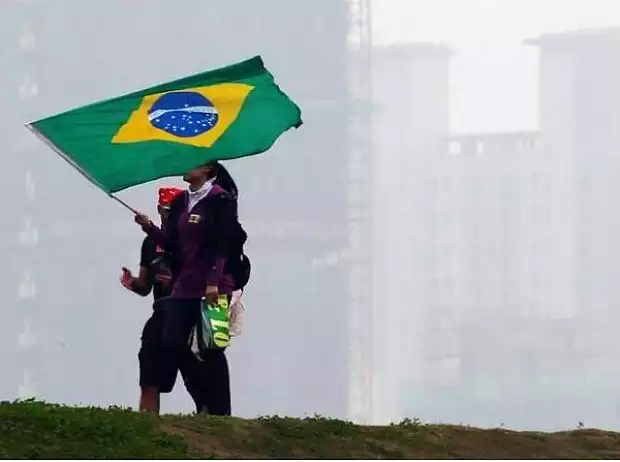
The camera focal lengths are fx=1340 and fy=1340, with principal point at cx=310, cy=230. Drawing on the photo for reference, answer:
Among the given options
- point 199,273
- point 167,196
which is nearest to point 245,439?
point 199,273

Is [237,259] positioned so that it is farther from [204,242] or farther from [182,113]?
[182,113]

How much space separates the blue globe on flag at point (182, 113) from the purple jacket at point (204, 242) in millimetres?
479

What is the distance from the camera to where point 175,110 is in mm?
6266

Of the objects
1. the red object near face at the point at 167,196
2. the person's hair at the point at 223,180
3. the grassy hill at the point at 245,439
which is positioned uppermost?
the person's hair at the point at 223,180

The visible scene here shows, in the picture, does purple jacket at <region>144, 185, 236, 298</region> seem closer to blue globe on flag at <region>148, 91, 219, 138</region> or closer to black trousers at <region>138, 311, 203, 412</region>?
black trousers at <region>138, 311, 203, 412</region>

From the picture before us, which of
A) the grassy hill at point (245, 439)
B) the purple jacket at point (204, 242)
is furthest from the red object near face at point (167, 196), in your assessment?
the grassy hill at point (245, 439)

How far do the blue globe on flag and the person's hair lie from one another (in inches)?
8.9

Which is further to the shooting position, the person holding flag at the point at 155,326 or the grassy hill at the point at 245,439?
the person holding flag at the point at 155,326

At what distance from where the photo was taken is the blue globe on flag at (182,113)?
6.18m

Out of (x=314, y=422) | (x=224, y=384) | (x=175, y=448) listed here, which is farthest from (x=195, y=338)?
(x=175, y=448)

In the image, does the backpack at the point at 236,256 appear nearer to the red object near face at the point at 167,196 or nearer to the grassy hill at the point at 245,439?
the red object near face at the point at 167,196

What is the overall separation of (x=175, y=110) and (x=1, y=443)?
7.59 feet

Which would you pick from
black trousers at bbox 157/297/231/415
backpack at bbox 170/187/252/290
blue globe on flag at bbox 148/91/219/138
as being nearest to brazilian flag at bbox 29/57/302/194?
blue globe on flag at bbox 148/91/219/138

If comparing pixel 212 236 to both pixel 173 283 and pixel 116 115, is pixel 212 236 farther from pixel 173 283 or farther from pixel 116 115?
pixel 116 115
